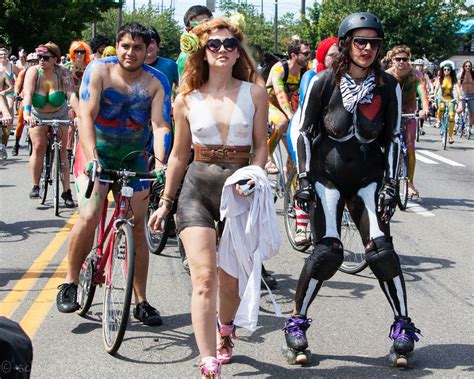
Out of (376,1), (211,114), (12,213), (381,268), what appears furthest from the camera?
(376,1)

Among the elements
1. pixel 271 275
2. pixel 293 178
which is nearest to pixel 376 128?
pixel 271 275

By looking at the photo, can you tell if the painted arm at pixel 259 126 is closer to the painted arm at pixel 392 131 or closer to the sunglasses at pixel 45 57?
the painted arm at pixel 392 131

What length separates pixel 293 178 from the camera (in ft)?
28.7

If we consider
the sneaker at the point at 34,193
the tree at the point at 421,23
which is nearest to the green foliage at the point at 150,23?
the tree at the point at 421,23

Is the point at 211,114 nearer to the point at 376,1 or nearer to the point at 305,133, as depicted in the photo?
the point at 305,133

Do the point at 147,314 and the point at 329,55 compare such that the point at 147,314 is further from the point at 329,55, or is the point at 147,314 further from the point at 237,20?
the point at 329,55

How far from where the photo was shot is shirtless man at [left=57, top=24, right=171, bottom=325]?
19.2ft

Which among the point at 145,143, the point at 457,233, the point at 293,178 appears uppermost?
the point at 145,143

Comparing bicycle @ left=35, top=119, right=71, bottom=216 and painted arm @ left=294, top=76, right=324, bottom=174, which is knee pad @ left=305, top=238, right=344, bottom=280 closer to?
painted arm @ left=294, top=76, right=324, bottom=174

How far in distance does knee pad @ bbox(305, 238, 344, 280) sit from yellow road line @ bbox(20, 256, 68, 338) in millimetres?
1794

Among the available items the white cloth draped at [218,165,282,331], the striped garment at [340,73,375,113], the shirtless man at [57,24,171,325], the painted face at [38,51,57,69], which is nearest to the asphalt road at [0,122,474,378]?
the shirtless man at [57,24,171,325]

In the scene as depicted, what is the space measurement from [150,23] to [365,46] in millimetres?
91579

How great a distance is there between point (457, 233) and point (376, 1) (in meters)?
43.2

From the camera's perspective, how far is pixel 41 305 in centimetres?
655
